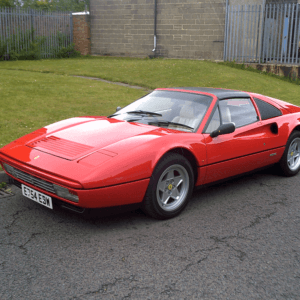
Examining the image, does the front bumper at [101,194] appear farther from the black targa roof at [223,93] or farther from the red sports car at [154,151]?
the black targa roof at [223,93]

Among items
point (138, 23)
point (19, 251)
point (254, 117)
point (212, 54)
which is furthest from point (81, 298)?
point (138, 23)

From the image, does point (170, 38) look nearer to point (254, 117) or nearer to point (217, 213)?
point (254, 117)

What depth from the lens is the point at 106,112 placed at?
810 centimetres

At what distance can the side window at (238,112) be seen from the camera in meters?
4.19

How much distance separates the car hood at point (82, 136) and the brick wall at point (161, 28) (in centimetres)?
1571

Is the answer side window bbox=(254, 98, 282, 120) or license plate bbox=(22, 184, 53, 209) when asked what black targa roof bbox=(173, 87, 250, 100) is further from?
license plate bbox=(22, 184, 53, 209)

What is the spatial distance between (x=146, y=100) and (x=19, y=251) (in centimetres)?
243

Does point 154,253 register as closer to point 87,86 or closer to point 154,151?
point 154,151

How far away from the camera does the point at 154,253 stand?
9.32 feet

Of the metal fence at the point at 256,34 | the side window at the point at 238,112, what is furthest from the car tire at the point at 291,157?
the metal fence at the point at 256,34

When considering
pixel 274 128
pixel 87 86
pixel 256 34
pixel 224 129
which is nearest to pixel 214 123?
pixel 224 129

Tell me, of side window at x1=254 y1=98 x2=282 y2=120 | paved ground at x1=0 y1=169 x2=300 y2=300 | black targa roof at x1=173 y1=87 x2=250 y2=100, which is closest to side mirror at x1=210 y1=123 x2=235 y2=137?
black targa roof at x1=173 y1=87 x2=250 y2=100

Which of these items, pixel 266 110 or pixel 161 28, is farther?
pixel 161 28

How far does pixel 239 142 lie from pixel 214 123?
39 cm
